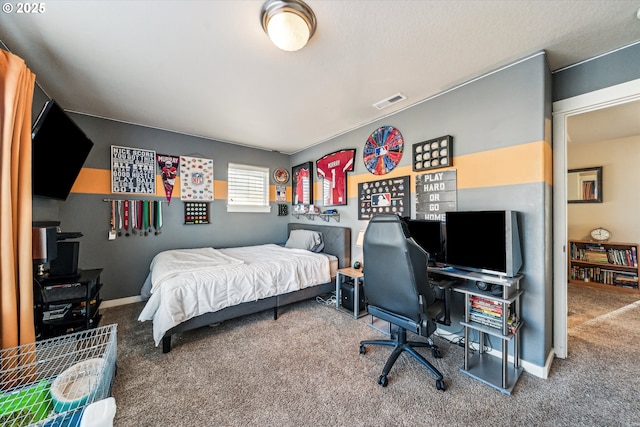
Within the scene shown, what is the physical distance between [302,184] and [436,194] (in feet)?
8.69

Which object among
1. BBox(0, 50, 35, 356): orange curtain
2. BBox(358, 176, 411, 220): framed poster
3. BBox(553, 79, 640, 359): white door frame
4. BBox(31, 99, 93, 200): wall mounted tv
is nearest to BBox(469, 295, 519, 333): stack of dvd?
BBox(553, 79, 640, 359): white door frame

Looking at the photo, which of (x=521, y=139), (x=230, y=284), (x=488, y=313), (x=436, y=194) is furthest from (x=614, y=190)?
(x=230, y=284)

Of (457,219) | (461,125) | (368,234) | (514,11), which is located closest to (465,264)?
(457,219)

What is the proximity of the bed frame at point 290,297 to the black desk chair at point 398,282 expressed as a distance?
1.35 meters

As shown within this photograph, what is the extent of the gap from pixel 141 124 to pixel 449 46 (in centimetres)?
408

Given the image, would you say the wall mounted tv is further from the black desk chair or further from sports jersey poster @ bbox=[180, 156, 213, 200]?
the black desk chair

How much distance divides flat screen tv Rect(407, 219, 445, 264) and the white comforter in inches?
52.3

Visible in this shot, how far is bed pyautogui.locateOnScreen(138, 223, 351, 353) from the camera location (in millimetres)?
2195

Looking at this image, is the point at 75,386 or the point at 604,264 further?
the point at 604,264

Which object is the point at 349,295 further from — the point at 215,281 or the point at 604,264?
the point at 604,264

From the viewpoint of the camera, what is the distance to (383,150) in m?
3.19

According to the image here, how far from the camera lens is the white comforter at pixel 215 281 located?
7.15 ft

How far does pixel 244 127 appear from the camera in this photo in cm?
357

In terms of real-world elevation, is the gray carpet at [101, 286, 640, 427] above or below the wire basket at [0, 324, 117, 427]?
below
